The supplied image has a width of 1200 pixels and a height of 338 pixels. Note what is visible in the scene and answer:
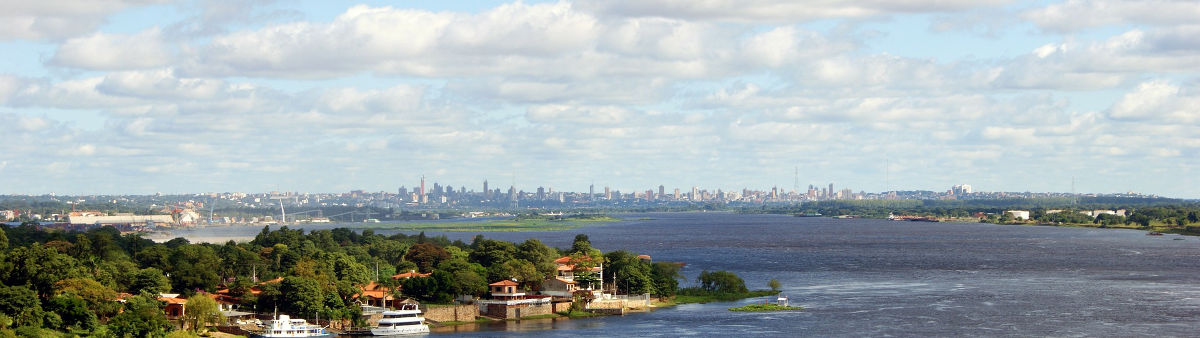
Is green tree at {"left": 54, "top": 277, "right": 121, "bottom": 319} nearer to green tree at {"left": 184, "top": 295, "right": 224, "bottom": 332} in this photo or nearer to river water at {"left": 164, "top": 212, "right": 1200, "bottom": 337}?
green tree at {"left": 184, "top": 295, "right": 224, "bottom": 332}

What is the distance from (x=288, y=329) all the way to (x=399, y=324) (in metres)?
4.74

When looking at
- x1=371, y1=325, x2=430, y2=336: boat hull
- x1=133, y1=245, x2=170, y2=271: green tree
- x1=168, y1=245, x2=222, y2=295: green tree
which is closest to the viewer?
x1=371, y1=325, x2=430, y2=336: boat hull

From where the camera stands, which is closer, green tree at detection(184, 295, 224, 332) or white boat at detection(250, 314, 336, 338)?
white boat at detection(250, 314, 336, 338)

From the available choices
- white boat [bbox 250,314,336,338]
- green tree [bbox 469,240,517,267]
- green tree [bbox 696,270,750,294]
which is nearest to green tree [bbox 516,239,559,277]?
green tree [bbox 469,240,517,267]

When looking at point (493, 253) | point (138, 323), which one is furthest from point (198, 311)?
point (493, 253)

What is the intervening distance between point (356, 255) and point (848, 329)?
39.1 meters

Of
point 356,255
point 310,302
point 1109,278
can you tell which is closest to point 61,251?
point 356,255

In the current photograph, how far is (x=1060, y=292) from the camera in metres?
70.8

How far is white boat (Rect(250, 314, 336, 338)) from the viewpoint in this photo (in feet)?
168

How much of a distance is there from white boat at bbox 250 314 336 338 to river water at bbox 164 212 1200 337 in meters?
5.91

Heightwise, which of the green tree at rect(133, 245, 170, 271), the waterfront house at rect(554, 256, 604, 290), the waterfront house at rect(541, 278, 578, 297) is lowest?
the waterfront house at rect(541, 278, 578, 297)

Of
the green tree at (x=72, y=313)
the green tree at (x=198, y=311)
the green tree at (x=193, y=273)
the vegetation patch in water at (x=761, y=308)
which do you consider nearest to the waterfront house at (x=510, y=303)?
the vegetation patch in water at (x=761, y=308)

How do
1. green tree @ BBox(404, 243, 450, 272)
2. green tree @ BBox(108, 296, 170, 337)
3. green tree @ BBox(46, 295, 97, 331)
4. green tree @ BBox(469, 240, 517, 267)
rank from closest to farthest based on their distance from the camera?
green tree @ BBox(108, 296, 170, 337) < green tree @ BBox(46, 295, 97, 331) < green tree @ BBox(469, 240, 517, 267) < green tree @ BBox(404, 243, 450, 272)

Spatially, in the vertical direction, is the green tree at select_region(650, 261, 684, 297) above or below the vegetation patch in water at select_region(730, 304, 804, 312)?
above
